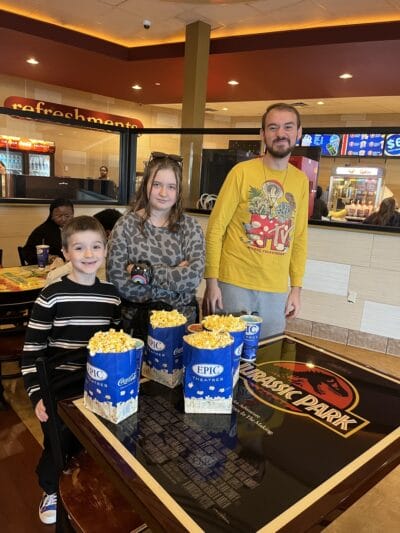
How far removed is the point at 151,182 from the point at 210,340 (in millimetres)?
748

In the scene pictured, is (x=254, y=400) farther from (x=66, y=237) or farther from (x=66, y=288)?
(x=66, y=237)

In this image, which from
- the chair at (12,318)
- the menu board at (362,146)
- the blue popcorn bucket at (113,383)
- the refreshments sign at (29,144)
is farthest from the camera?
the menu board at (362,146)

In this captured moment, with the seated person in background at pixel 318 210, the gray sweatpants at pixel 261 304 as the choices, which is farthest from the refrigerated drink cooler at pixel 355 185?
the gray sweatpants at pixel 261 304

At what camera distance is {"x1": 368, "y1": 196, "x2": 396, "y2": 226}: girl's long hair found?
132 inches

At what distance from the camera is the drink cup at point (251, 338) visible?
4.26 ft

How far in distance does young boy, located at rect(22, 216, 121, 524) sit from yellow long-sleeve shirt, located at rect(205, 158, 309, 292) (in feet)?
1.92

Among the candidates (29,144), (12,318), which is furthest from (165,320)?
(29,144)

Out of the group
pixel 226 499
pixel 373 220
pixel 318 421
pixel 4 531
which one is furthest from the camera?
pixel 373 220

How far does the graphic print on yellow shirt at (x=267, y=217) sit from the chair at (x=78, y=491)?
3.18 feet

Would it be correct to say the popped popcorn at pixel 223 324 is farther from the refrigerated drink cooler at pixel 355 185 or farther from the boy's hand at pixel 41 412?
the refrigerated drink cooler at pixel 355 185

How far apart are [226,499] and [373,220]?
123 inches

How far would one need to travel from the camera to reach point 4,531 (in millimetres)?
1512

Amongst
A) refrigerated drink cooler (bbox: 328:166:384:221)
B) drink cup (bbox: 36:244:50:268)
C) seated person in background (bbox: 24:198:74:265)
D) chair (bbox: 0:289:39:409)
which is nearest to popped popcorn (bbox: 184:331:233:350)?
chair (bbox: 0:289:39:409)

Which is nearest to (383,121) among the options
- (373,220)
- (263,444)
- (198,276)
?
(373,220)
